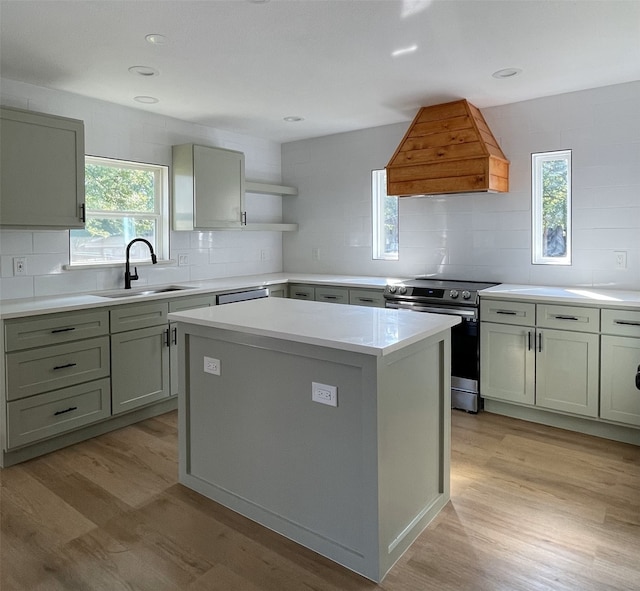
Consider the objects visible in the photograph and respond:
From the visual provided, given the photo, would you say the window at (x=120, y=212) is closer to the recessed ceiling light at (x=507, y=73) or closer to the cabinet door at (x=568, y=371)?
the recessed ceiling light at (x=507, y=73)

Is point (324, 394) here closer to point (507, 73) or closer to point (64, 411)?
point (64, 411)

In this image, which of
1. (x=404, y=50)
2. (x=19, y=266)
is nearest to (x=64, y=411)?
(x=19, y=266)

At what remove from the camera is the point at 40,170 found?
3.14 metres

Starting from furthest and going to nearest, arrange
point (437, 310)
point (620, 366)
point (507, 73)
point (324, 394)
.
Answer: point (437, 310), point (507, 73), point (620, 366), point (324, 394)

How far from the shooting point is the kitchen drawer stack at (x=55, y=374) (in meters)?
2.85

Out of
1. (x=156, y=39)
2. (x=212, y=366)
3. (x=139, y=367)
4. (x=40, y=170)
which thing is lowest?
(x=139, y=367)

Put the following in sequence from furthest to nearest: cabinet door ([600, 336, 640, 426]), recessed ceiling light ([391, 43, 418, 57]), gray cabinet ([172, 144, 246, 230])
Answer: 1. gray cabinet ([172, 144, 246, 230])
2. cabinet door ([600, 336, 640, 426])
3. recessed ceiling light ([391, 43, 418, 57])

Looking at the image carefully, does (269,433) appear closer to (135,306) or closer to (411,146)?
(135,306)

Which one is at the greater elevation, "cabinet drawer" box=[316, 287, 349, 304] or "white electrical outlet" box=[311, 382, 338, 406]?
"cabinet drawer" box=[316, 287, 349, 304]

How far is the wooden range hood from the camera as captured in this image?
3.73 meters

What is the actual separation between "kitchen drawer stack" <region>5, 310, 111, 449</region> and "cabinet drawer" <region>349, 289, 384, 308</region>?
206 centimetres

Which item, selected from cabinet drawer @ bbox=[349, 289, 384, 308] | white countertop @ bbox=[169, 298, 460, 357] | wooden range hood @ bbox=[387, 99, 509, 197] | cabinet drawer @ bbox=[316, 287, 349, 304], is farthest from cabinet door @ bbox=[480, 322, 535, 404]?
white countertop @ bbox=[169, 298, 460, 357]

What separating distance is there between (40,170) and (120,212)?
3.00 ft

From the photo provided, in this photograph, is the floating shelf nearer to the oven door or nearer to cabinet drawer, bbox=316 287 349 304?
cabinet drawer, bbox=316 287 349 304
